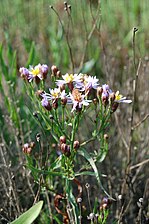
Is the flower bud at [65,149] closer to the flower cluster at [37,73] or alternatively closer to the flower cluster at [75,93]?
the flower cluster at [75,93]

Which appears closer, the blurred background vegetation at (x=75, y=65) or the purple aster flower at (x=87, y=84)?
the purple aster flower at (x=87, y=84)

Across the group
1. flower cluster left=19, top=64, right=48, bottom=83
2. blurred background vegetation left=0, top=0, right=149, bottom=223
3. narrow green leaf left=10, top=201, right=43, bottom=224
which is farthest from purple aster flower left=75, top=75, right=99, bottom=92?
narrow green leaf left=10, top=201, right=43, bottom=224

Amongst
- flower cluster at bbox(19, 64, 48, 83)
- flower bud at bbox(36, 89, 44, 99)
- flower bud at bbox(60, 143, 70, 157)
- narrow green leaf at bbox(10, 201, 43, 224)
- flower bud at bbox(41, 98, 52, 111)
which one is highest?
flower cluster at bbox(19, 64, 48, 83)

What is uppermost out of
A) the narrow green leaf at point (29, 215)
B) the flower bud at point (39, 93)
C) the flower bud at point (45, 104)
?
the flower bud at point (39, 93)

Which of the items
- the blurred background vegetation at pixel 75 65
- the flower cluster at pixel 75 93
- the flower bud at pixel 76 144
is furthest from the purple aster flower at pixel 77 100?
the blurred background vegetation at pixel 75 65

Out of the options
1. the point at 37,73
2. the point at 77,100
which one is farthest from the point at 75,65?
the point at 77,100

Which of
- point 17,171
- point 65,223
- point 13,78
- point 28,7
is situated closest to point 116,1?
point 28,7

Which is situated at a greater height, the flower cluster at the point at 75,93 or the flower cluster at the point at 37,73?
the flower cluster at the point at 37,73

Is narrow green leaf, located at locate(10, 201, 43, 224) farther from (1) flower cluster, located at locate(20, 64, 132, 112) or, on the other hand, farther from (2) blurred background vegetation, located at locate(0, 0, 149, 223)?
(1) flower cluster, located at locate(20, 64, 132, 112)

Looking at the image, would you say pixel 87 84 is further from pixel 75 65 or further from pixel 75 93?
pixel 75 65
